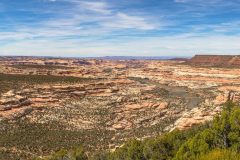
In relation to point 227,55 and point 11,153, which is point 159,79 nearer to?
point 227,55

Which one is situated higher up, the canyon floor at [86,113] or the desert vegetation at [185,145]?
the desert vegetation at [185,145]

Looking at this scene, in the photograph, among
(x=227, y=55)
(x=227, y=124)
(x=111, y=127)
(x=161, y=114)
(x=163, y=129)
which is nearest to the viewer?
(x=227, y=124)

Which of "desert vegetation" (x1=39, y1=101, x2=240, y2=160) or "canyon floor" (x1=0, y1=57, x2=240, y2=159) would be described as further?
"canyon floor" (x1=0, y1=57, x2=240, y2=159)

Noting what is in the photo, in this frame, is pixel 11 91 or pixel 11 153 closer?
pixel 11 153

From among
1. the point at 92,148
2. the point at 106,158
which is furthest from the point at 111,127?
the point at 106,158

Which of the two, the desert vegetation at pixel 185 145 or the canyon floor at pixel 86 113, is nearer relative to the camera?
the desert vegetation at pixel 185 145

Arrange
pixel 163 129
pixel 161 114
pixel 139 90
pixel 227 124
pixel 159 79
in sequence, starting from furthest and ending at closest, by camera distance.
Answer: pixel 159 79, pixel 139 90, pixel 161 114, pixel 163 129, pixel 227 124

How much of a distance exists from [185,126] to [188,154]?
910 inches

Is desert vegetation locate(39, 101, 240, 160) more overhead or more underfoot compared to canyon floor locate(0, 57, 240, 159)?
more overhead

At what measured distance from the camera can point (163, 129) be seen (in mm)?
56688

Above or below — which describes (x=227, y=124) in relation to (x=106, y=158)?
above

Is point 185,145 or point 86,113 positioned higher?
point 185,145

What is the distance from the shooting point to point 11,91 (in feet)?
281

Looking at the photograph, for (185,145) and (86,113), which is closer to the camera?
(185,145)
